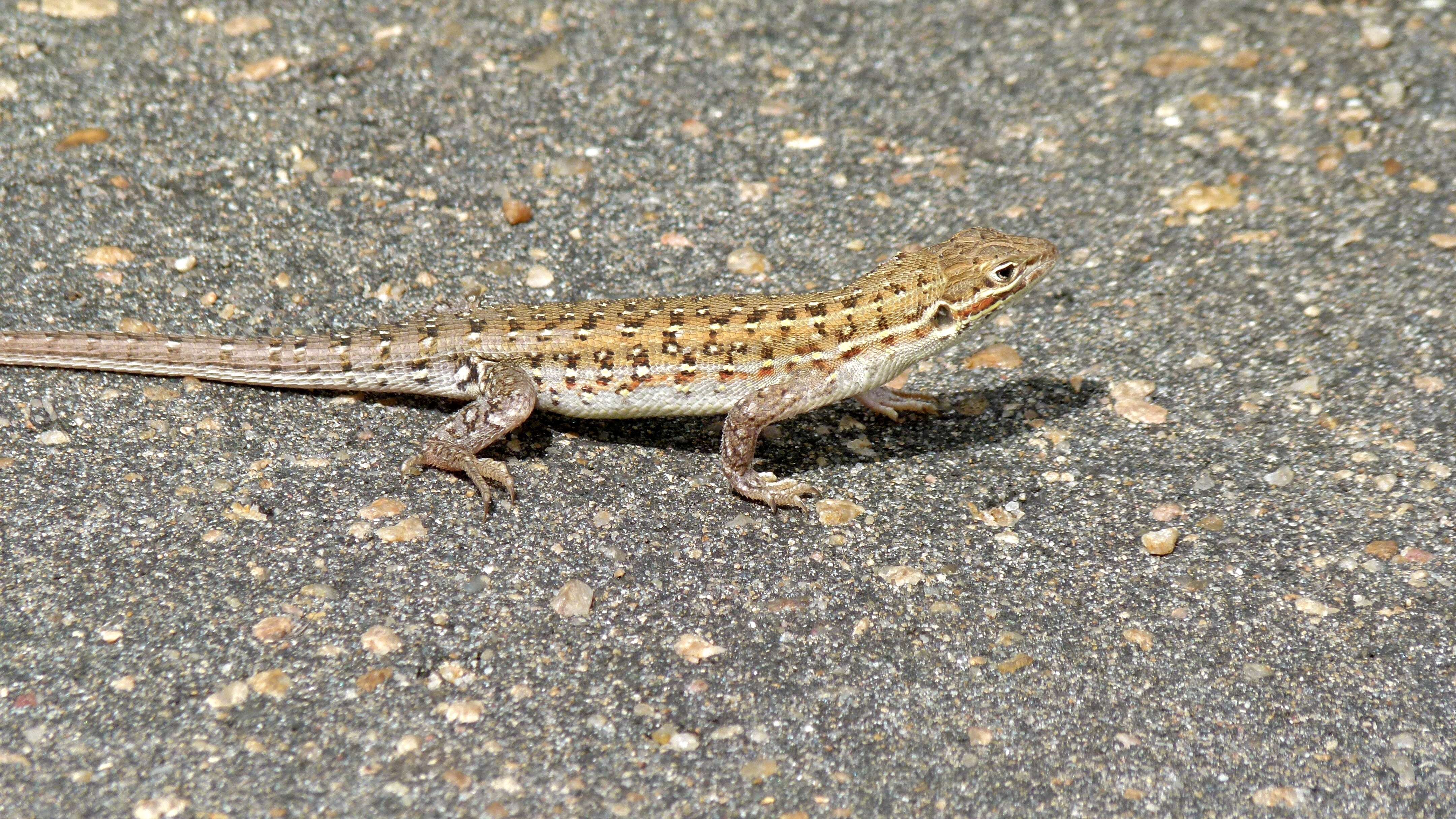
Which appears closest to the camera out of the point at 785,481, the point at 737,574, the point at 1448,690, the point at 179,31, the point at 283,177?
the point at 1448,690

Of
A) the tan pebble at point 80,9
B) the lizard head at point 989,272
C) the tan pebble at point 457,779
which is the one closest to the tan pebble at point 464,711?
the tan pebble at point 457,779

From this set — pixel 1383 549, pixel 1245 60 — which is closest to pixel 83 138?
pixel 1383 549

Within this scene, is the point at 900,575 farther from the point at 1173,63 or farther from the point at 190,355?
the point at 1173,63

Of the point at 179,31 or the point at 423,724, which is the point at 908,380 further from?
the point at 179,31

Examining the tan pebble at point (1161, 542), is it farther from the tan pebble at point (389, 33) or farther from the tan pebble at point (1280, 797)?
the tan pebble at point (389, 33)

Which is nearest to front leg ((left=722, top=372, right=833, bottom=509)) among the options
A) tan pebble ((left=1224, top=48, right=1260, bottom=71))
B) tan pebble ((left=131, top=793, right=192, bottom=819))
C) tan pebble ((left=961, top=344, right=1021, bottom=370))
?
tan pebble ((left=961, top=344, right=1021, bottom=370))

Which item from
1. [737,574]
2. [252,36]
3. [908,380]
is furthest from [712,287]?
[252,36]
